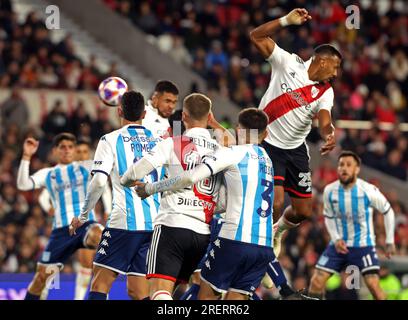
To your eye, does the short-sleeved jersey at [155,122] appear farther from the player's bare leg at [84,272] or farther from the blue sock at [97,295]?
the player's bare leg at [84,272]

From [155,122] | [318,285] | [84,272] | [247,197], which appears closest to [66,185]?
[84,272]

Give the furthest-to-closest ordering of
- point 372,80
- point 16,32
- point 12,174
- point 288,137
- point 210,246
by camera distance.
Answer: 1. point 372,80
2. point 16,32
3. point 12,174
4. point 288,137
5. point 210,246

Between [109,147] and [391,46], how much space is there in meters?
16.6

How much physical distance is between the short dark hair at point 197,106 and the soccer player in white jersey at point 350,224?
4351 millimetres

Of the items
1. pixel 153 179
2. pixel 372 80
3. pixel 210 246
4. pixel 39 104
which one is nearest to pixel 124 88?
pixel 153 179

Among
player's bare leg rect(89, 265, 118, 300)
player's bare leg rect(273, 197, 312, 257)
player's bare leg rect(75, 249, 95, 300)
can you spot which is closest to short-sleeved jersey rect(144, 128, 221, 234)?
player's bare leg rect(89, 265, 118, 300)

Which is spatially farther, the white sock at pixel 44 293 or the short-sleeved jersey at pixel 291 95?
the white sock at pixel 44 293

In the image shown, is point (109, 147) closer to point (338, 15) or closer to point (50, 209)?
point (50, 209)

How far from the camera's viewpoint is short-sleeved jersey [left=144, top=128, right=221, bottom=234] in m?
9.12

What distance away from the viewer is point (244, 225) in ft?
30.2

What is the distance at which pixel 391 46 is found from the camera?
25500mm

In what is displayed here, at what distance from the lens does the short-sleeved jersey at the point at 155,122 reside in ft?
36.0

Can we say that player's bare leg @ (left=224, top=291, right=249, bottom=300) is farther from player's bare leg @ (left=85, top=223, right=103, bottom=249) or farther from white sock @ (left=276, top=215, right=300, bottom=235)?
player's bare leg @ (left=85, top=223, right=103, bottom=249)

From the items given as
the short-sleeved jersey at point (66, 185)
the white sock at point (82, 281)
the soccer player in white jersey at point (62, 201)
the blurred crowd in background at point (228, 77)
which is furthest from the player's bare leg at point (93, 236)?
the blurred crowd in background at point (228, 77)
